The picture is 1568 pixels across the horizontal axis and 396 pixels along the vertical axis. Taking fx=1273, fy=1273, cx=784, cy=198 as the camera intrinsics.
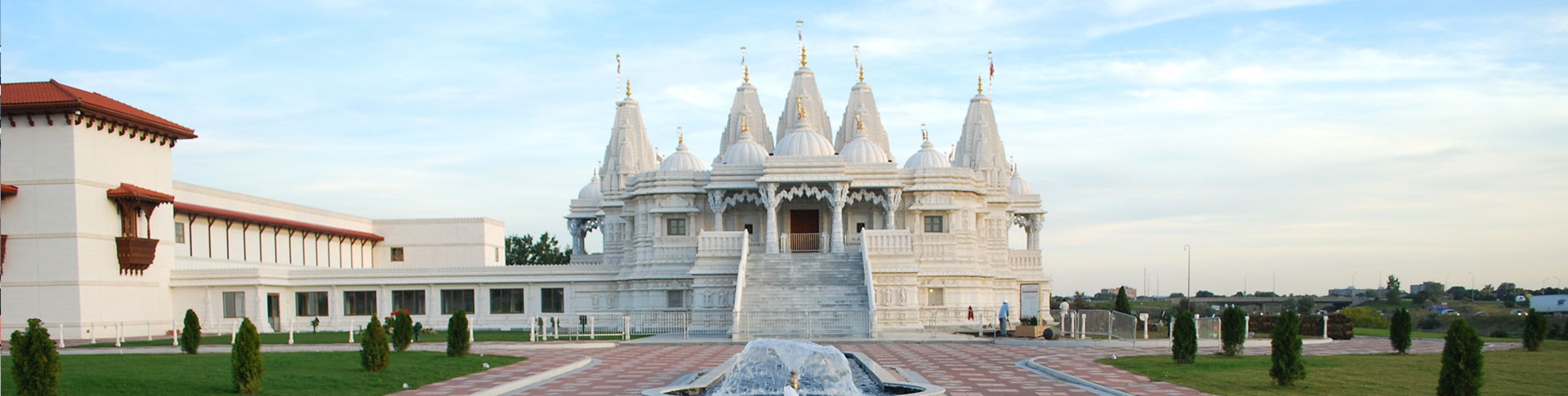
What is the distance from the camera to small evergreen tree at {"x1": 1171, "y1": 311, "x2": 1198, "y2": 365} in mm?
23125

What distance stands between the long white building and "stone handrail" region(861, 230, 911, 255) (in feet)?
0.20

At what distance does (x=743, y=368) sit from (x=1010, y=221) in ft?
134

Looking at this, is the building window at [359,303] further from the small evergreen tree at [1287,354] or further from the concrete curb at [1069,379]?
the small evergreen tree at [1287,354]

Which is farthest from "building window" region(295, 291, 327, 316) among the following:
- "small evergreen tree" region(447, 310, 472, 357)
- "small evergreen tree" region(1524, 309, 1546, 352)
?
"small evergreen tree" region(1524, 309, 1546, 352)

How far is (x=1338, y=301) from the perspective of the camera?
10331cm

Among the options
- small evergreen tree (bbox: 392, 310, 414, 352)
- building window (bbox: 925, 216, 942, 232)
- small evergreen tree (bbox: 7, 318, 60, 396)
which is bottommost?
small evergreen tree (bbox: 392, 310, 414, 352)

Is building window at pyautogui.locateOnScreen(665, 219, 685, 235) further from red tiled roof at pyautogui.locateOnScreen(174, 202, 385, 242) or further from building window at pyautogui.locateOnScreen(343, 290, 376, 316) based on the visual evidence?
red tiled roof at pyautogui.locateOnScreen(174, 202, 385, 242)

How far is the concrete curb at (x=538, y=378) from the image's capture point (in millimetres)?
19325

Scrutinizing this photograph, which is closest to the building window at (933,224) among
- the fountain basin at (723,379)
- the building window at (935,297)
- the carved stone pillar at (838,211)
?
the building window at (935,297)

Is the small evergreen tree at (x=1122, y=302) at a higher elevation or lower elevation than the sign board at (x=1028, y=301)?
lower

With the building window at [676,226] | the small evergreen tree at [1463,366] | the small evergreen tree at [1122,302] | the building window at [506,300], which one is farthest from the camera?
the small evergreen tree at [1122,302]

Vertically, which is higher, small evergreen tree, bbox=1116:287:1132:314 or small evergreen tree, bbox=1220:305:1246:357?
small evergreen tree, bbox=1220:305:1246:357

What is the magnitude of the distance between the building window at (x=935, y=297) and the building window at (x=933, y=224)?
2869mm

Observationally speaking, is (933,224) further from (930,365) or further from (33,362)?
(33,362)
